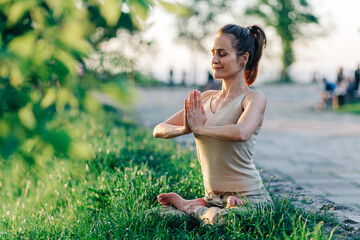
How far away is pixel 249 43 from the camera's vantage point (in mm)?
2770

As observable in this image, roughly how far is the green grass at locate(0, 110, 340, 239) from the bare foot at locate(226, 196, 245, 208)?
6 centimetres

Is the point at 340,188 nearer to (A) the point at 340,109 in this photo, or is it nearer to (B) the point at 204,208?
(B) the point at 204,208

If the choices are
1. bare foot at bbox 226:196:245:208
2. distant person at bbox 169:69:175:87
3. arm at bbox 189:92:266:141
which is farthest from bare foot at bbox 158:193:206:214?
distant person at bbox 169:69:175:87

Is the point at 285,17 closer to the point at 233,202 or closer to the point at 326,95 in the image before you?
the point at 326,95

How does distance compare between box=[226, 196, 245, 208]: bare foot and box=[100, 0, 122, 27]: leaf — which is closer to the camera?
box=[100, 0, 122, 27]: leaf

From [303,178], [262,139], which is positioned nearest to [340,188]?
[303,178]


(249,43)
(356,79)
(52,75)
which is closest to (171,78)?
(356,79)

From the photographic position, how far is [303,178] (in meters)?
4.92

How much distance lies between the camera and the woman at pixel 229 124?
2674mm

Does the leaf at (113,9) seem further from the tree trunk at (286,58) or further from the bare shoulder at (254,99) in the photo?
the tree trunk at (286,58)

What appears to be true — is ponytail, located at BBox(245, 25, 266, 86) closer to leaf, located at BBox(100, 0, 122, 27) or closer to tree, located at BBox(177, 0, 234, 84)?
leaf, located at BBox(100, 0, 122, 27)

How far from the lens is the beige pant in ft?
8.97

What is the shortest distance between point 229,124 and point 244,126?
17 cm

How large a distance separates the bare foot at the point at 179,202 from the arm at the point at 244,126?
58cm
